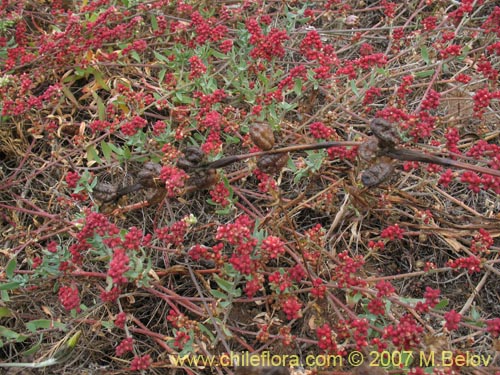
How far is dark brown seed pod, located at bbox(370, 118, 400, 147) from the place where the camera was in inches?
65.6

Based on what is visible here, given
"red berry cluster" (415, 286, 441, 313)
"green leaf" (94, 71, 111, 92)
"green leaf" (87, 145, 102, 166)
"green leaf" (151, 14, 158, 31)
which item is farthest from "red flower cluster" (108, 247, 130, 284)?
"green leaf" (151, 14, 158, 31)

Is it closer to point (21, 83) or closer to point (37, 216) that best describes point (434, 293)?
point (37, 216)

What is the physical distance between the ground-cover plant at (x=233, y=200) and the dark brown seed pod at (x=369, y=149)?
7 centimetres

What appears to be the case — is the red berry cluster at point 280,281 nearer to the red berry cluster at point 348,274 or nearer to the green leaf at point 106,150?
the red berry cluster at point 348,274

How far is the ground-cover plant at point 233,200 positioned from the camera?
1938 mm

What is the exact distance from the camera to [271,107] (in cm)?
246

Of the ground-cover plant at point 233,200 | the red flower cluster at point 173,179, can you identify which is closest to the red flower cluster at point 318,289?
the ground-cover plant at point 233,200

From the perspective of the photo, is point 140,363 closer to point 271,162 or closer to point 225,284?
point 225,284

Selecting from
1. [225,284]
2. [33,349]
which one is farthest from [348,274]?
[33,349]

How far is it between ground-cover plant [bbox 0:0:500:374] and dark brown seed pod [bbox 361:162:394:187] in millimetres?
123

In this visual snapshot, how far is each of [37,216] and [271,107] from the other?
1.25 metres

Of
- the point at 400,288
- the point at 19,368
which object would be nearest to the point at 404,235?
the point at 400,288

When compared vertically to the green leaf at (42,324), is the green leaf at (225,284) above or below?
above

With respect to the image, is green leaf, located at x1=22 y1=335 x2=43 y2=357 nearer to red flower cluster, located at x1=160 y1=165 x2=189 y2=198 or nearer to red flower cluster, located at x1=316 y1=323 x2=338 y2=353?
red flower cluster, located at x1=160 y1=165 x2=189 y2=198
